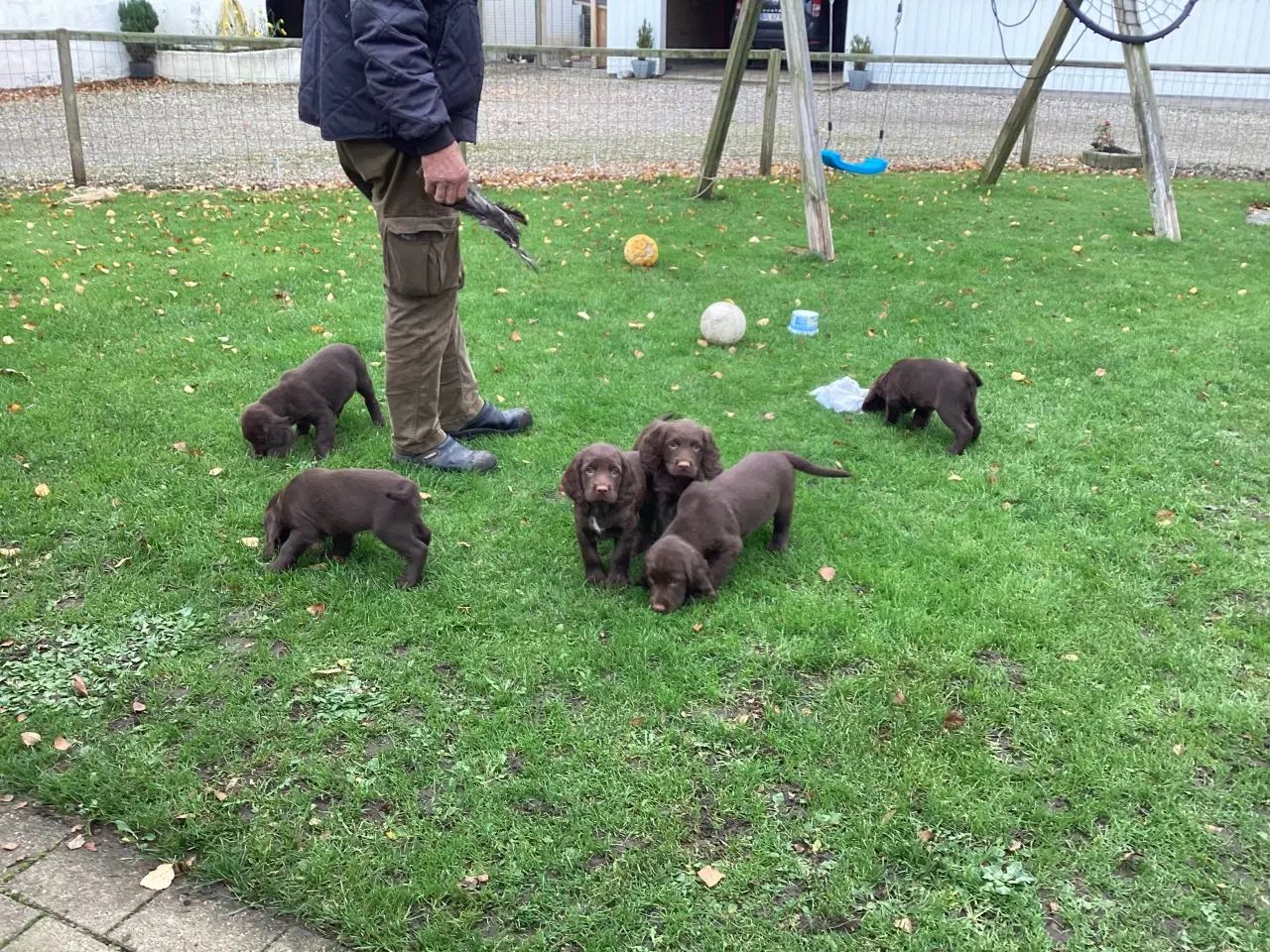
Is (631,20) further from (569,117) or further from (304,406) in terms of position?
(304,406)

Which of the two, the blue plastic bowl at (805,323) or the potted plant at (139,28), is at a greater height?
the potted plant at (139,28)

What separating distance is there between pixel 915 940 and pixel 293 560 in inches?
111

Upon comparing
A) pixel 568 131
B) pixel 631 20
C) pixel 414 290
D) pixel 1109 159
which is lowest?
pixel 414 290

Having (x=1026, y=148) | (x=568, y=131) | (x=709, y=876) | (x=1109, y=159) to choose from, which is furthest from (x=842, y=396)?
(x=568, y=131)

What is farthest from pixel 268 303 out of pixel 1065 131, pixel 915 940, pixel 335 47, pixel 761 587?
pixel 1065 131

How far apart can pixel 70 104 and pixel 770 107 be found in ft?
27.9

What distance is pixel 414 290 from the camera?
461cm

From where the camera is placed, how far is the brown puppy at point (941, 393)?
17.4 feet

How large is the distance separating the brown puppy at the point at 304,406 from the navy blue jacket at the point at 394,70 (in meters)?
1.29

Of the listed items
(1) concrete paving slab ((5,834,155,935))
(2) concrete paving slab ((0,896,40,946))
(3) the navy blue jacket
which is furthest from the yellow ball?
(2) concrete paving slab ((0,896,40,946))

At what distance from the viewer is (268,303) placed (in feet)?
25.1

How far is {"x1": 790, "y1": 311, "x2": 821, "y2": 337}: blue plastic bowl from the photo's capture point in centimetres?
731

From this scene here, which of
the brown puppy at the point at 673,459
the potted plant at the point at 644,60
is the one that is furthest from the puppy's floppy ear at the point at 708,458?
the potted plant at the point at 644,60

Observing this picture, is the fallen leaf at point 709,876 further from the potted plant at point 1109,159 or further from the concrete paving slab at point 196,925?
the potted plant at point 1109,159
